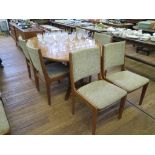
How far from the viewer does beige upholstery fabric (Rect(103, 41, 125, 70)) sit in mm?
2023

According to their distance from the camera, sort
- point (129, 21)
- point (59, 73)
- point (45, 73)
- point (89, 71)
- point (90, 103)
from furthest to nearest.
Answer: point (129, 21) → point (59, 73) → point (45, 73) → point (89, 71) → point (90, 103)

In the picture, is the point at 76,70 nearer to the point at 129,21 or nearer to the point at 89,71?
the point at 89,71

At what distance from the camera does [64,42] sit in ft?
8.41

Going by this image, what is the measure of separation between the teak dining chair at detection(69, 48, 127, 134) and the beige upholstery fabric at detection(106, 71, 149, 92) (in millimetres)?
123

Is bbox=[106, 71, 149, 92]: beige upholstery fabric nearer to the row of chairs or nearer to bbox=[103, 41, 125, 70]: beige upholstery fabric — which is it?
the row of chairs

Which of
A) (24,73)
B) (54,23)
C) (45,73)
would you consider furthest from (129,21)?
(45,73)

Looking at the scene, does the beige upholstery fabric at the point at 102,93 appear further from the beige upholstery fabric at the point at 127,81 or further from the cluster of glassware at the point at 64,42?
the cluster of glassware at the point at 64,42

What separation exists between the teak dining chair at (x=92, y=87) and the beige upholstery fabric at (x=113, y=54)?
151mm

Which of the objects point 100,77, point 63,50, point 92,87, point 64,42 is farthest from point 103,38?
point 92,87

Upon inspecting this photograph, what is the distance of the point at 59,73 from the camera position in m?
2.20

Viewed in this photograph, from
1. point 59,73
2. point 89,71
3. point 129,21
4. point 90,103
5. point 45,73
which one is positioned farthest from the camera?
point 129,21

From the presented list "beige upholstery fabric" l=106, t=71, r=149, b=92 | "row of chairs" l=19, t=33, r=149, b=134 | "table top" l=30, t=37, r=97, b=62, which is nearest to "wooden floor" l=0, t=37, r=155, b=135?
"row of chairs" l=19, t=33, r=149, b=134

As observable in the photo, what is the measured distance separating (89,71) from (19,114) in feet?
3.67

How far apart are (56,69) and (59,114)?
65 cm
